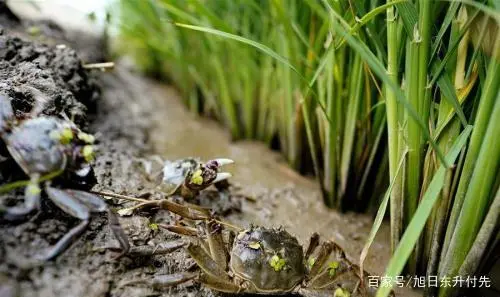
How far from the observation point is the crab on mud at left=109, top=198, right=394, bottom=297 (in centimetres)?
162

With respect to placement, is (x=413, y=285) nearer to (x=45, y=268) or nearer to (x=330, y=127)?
(x=330, y=127)

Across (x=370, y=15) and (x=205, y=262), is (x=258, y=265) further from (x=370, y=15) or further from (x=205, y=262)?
(x=370, y=15)

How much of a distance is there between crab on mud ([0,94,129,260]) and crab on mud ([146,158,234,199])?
59 centimetres

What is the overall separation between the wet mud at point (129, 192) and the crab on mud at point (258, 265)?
0.07 m

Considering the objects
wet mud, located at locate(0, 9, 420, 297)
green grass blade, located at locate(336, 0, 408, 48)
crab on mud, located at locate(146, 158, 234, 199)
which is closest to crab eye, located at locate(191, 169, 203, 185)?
crab on mud, located at locate(146, 158, 234, 199)

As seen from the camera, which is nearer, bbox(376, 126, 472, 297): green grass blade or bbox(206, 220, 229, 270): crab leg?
bbox(376, 126, 472, 297): green grass blade

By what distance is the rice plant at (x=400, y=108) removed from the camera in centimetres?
145

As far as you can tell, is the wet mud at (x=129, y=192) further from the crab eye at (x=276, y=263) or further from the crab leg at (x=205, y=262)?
the crab eye at (x=276, y=263)

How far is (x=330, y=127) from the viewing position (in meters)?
2.12

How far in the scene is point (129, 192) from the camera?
1.96 m

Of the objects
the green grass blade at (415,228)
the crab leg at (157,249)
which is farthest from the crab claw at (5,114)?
the green grass blade at (415,228)

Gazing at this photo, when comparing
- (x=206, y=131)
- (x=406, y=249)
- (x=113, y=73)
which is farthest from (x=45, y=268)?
(x=113, y=73)

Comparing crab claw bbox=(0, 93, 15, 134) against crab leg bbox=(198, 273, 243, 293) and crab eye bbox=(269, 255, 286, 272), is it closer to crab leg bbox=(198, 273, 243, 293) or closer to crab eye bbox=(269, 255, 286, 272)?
crab leg bbox=(198, 273, 243, 293)

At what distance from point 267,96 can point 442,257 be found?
141 cm
